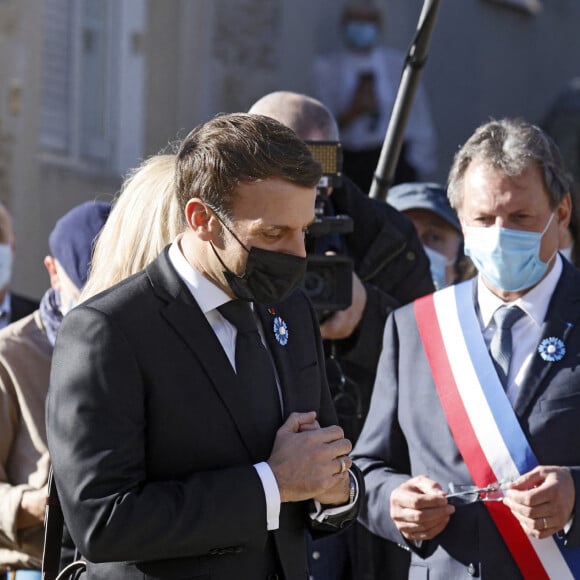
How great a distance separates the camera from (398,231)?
4.54 m

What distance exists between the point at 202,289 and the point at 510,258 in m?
1.10

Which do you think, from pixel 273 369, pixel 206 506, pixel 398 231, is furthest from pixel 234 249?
pixel 398 231

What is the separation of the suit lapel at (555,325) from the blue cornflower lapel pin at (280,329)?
77 centimetres

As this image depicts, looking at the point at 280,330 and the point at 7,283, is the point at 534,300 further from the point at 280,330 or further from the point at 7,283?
the point at 7,283

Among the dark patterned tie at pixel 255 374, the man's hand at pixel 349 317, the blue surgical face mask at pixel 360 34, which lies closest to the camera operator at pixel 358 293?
the man's hand at pixel 349 317

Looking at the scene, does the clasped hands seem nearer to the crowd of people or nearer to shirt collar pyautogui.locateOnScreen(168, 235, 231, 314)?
the crowd of people

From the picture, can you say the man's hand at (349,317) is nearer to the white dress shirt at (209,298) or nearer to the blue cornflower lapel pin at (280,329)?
the blue cornflower lapel pin at (280,329)

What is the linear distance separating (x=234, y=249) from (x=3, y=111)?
5757 millimetres

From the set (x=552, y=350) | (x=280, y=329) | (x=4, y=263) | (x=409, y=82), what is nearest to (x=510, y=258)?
(x=552, y=350)

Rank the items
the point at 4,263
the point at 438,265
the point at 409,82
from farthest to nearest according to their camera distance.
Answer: the point at 438,265 < the point at 4,263 < the point at 409,82

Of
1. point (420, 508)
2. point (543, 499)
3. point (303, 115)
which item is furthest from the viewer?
point (303, 115)

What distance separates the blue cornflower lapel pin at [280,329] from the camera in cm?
314

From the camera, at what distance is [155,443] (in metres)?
2.85

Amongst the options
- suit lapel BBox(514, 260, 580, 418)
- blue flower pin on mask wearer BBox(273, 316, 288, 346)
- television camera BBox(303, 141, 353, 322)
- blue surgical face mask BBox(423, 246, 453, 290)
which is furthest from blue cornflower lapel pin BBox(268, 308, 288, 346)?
blue surgical face mask BBox(423, 246, 453, 290)
